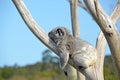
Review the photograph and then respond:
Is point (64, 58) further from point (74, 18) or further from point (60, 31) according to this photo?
point (74, 18)

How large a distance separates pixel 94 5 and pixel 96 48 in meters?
0.40

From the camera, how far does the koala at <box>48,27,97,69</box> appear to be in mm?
2777

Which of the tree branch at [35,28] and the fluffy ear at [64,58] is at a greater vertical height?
the tree branch at [35,28]

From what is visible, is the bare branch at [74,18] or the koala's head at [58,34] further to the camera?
the bare branch at [74,18]

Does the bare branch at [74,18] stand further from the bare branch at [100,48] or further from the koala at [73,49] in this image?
the koala at [73,49]

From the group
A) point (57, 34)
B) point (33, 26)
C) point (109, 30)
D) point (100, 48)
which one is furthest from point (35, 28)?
point (100, 48)

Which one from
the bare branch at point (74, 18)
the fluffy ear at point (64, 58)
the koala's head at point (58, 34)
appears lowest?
the fluffy ear at point (64, 58)

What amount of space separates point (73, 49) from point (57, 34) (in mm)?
146

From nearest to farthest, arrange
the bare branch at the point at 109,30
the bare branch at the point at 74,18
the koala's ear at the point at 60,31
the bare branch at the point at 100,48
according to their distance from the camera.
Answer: the bare branch at the point at 109,30
the koala's ear at the point at 60,31
the bare branch at the point at 100,48
the bare branch at the point at 74,18

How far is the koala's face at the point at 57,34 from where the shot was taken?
9.31 ft

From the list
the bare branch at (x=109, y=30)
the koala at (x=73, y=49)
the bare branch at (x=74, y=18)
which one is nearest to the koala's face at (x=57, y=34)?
the koala at (x=73, y=49)

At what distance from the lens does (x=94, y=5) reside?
2.78m

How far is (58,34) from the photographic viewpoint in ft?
9.41

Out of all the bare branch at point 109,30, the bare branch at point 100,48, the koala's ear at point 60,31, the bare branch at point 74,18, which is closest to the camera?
the bare branch at point 109,30
